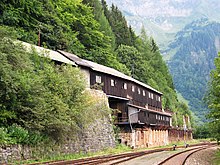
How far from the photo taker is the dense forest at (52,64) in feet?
63.1

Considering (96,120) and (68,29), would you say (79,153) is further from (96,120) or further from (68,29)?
(68,29)

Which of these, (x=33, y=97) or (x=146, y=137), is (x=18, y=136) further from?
(x=146, y=137)

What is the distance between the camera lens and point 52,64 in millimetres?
25906

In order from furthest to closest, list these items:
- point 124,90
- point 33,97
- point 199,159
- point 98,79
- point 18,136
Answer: point 124,90 → point 98,79 → point 199,159 → point 33,97 → point 18,136

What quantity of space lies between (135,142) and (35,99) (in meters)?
21.6

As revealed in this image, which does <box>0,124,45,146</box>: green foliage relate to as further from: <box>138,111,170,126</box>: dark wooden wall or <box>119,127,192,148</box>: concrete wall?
<box>138,111,170,126</box>: dark wooden wall

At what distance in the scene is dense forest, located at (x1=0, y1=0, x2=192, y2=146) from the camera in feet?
63.1

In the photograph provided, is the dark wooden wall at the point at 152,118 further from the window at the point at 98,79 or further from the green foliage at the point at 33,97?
the green foliage at the point at 33,97

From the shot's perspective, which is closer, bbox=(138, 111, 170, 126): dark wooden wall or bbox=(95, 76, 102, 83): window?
bbox=(95, 76, 102, 83): window

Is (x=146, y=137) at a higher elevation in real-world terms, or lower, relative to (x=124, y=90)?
lower

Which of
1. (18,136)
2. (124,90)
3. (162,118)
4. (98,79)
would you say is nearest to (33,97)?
(18,136)

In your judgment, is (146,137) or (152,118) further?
(152,118)

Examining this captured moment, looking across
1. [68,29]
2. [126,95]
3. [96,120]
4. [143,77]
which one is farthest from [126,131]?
[143,77]

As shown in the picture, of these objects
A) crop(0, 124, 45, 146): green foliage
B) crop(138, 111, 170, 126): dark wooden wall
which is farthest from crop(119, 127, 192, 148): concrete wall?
crop(0, 124, 45, 146): green foliage
